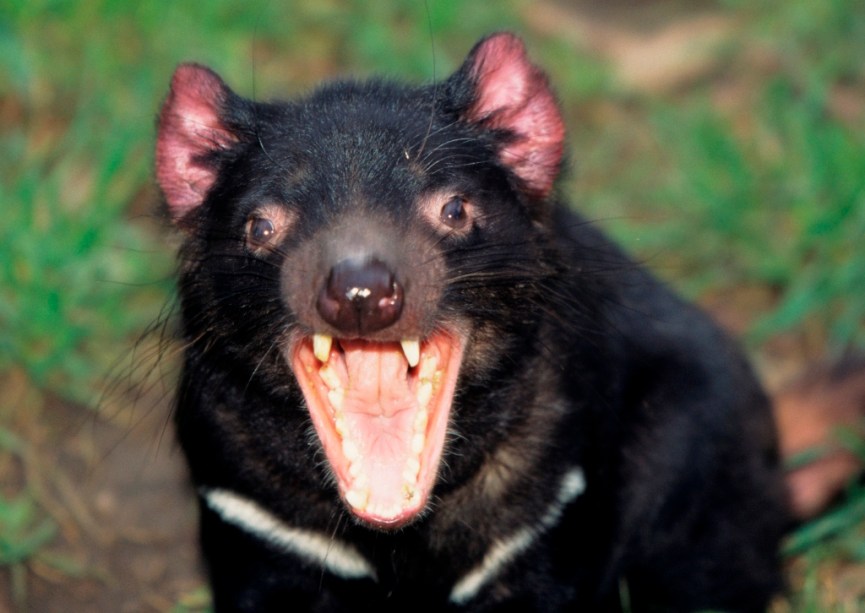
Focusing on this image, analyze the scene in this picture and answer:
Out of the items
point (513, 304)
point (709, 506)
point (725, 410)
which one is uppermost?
point (513, 304)

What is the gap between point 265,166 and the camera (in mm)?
2723

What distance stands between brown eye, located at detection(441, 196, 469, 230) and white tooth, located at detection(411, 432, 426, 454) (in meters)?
0.43

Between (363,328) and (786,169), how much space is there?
10.1 ft

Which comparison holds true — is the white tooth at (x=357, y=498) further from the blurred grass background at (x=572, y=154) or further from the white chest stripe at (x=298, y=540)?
the blurred grass background at (x=572, y=154)

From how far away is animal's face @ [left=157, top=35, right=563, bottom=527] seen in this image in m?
2.54

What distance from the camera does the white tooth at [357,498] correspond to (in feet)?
8.41

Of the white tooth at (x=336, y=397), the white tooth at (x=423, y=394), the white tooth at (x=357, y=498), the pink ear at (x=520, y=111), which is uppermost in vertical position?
the pink ear at (x=520, y=111)

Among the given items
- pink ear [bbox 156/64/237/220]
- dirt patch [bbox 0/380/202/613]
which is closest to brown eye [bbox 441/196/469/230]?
pink ear [bbox 156/64/237/220]

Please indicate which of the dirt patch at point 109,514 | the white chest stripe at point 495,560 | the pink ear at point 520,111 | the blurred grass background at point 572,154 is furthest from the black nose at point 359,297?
the blurred grass background at point 572,154

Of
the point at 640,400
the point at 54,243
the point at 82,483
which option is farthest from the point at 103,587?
the point at 640,400

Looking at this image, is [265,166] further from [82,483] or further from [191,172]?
[82,483]

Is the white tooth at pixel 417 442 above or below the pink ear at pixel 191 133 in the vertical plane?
below

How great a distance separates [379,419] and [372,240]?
15.9 inches

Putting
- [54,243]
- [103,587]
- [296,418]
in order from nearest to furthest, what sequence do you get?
[296,418], [103,587], [54,243]
